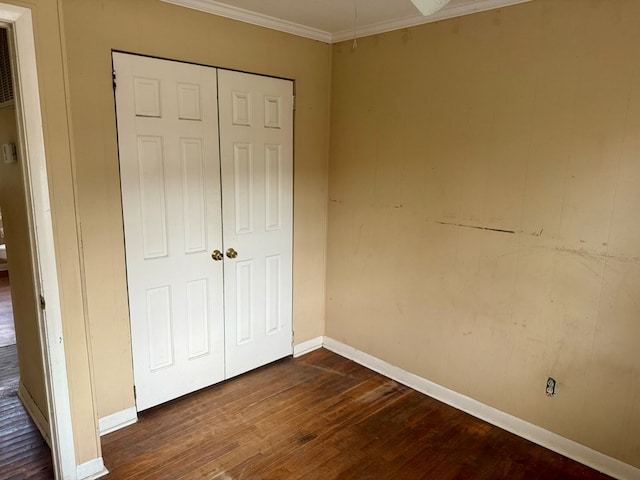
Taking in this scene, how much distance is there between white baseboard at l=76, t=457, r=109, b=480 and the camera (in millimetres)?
2094

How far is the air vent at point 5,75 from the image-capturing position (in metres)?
2.08

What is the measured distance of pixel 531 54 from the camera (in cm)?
226

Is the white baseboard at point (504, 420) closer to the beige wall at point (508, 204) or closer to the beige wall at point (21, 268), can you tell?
the beige wall at point (508, 204)

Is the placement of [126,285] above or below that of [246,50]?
below

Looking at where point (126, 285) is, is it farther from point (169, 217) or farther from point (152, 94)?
point (152, 94)

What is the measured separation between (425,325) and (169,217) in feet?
5.77

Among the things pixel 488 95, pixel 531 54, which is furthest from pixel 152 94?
pixel 531 54

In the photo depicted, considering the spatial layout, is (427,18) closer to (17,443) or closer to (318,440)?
(318,440)

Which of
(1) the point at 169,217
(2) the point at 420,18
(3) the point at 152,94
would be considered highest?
(2) the point at 420,18

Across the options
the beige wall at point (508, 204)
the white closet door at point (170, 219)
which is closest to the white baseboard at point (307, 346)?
the beige wall at point (508, 204)

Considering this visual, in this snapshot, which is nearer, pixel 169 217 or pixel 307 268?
pixel 169 217

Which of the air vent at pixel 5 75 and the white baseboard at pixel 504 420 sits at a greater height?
the air vent at pixel 5 75

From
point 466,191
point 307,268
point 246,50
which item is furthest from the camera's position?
point 307,268

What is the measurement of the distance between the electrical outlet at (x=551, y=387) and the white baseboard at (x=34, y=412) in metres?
2.67
